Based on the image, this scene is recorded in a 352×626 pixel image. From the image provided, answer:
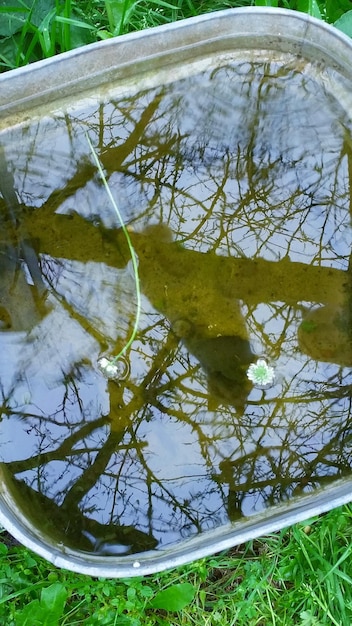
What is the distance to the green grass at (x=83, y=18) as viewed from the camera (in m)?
1.56

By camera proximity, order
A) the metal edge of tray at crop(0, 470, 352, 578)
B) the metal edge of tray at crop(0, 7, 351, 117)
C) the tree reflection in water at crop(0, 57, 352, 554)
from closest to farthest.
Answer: the metal edge of tray at crop(0, 470, 352, 578) < the metal edge of tray at crop(0, 7, 351, 117) < the tree reflection in water at crop(0, 57, 352, 554)

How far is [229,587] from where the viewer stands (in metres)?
1.58

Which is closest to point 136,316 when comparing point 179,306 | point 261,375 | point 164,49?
Answer: point 179,306

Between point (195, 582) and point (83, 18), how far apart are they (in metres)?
1.55

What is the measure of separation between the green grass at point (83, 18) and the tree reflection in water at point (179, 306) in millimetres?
171

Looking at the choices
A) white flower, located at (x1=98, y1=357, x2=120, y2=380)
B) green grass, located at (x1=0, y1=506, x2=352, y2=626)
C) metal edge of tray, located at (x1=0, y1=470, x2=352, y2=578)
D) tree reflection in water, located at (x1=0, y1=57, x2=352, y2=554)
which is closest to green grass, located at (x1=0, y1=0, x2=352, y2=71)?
tree reflection in water, located at (x1=0, y1=57, x2=352, y2=554)

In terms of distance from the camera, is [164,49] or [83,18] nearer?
[164,49]

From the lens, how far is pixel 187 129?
164cm

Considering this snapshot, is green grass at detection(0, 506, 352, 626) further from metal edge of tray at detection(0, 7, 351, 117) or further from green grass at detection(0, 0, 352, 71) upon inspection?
green grass at detection(0, 0, 352, 71)

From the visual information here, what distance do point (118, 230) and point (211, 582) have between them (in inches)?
37.8

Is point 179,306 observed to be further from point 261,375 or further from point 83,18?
point 83,18

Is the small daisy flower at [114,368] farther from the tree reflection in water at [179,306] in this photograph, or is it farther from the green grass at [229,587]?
the green grass at [229,587]

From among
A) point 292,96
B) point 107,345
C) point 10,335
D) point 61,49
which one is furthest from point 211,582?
point 61,49

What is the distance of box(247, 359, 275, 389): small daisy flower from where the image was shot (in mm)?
1542
